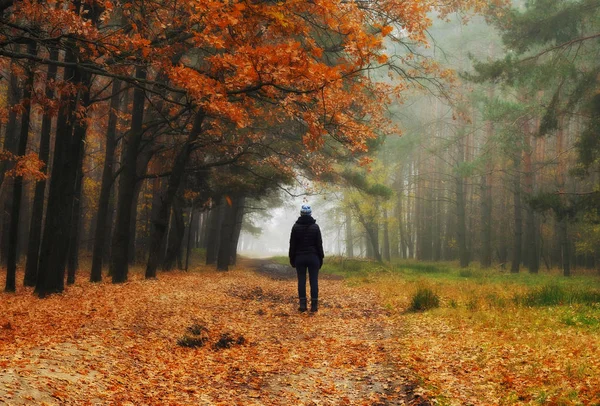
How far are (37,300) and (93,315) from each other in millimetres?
3116

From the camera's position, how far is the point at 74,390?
5.19 m

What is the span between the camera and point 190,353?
780 cm

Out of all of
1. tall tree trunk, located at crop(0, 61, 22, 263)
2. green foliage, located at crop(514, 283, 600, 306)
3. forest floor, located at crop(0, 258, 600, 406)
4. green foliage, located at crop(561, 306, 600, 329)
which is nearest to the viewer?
forest floor, located at crop(0, 258, 600, 406)

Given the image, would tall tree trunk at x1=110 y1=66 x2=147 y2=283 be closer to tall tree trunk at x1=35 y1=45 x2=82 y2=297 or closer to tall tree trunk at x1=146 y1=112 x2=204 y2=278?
tall tree trunk at x1=146 y1=112 x2=204 y2=278

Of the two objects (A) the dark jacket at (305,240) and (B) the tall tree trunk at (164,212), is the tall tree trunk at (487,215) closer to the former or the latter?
(B) the tall tree trunk at (164,212)

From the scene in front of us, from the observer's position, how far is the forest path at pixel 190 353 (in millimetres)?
5535

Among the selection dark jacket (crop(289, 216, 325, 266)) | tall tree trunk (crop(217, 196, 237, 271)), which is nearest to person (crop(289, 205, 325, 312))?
dark jacket (crop(289, 216, 325, 266))

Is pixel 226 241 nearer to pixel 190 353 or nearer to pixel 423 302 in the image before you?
pixel 423 302

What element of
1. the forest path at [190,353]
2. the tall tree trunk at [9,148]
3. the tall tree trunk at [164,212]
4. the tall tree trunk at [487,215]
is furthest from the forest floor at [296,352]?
the tall tree trunk at [487,215]

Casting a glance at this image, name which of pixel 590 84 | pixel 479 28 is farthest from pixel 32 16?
pixel 479 28

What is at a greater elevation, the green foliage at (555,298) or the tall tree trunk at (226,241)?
the tall tree trunk at (226,241)

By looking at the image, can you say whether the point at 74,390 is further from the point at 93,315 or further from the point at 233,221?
the point at 233,221

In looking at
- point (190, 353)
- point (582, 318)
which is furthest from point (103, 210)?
point (582, 318)

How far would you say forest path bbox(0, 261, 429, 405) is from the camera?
18.2ft
